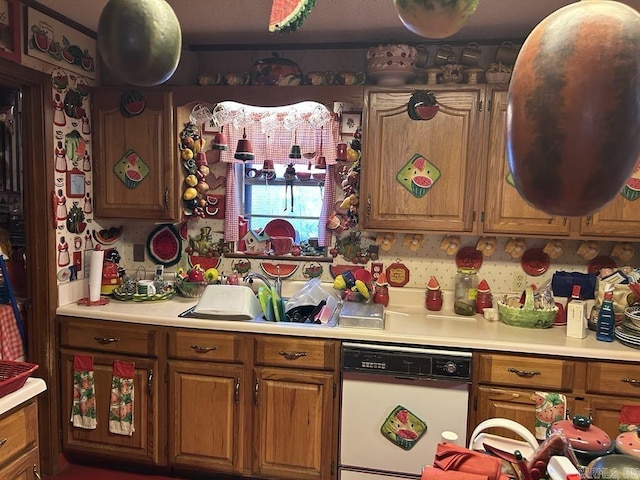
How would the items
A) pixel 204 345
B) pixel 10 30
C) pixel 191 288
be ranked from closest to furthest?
pixel 10 30 < pixel 204 345 < pixel 191 288

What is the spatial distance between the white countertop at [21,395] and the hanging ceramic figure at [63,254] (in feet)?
3.69

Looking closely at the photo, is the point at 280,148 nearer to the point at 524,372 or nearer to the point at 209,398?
the point at 209,398

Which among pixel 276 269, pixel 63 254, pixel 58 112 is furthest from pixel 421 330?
pixel 58 112

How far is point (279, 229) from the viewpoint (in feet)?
10.3

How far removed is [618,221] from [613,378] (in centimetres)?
77

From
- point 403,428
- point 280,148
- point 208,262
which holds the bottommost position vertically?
point 403,428

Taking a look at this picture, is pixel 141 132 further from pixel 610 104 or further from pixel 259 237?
pixel 610 104

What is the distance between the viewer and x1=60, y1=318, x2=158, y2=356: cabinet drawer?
2568 millimetres

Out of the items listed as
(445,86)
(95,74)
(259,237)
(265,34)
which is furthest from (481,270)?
(95,74)

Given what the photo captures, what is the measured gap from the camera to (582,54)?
47 centimetres

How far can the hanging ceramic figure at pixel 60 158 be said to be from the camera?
2.63 metres

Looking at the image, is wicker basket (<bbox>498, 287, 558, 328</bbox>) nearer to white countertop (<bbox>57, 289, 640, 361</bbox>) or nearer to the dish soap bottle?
white countertop (<bbox>57, 289, 640, 361</bbox>)

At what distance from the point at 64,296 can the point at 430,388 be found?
6.56ft

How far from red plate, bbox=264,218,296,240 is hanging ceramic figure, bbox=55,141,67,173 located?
1188mm
